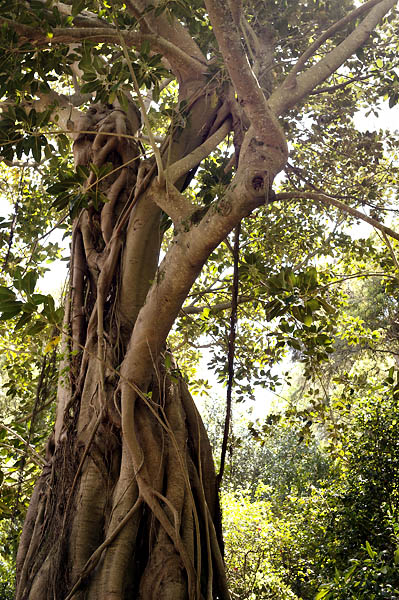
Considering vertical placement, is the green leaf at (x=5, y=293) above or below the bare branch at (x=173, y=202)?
below

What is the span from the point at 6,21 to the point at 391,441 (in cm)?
422

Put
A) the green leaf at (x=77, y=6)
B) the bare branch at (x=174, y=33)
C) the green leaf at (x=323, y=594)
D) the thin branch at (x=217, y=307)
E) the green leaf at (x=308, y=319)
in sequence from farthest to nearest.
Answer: the thin branch at (x=217, y=307)
the bare branch at (x=174, y=33)
the green leaf at (x=323, y=594)
the green leaf at (x=77, y=6)
the green leaf at (x=308, y=319)

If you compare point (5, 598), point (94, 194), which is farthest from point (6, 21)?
point (5, 598)

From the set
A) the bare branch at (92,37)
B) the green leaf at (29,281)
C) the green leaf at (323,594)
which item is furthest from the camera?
the green leaf at (323,594)

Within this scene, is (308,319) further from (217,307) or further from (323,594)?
(323,594)

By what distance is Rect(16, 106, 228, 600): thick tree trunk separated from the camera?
2.12 meters

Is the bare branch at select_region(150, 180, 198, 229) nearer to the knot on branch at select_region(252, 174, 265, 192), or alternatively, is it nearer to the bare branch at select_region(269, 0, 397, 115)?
the knot on branch at select_region(252, 174, 265, 192)

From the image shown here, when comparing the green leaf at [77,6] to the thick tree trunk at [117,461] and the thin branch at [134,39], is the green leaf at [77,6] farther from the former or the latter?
the thick tree trunk at [117,461]

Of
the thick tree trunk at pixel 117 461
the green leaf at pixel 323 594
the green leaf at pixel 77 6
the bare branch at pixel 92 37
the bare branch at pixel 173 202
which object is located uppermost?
the bare branch at pixel 92 37

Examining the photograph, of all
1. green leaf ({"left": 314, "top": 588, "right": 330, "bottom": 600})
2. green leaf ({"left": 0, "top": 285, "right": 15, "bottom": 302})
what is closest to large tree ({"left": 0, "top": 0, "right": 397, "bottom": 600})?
green leaf ({"left": 0, "top": 285, "right": 15, "bottom": 302})

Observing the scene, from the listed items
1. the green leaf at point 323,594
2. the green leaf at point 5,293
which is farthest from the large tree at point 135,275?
the green leaf at point 323,594

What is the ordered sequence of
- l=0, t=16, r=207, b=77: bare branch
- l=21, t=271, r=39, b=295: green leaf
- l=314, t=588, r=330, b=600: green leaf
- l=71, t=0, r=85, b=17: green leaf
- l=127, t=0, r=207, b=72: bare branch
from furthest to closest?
l=127, t=0, r=207, b=72: bare branch
l=314, t=588, r=330, b=600: green leaf
l=0, t=16, r=207, b=77: bare branch
l=71, t=0, r=85, b=17: green leaf
l=21, t=271, r=39, b=295: green leaf

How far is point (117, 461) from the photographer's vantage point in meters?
2.46

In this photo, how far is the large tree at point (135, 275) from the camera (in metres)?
2.11
